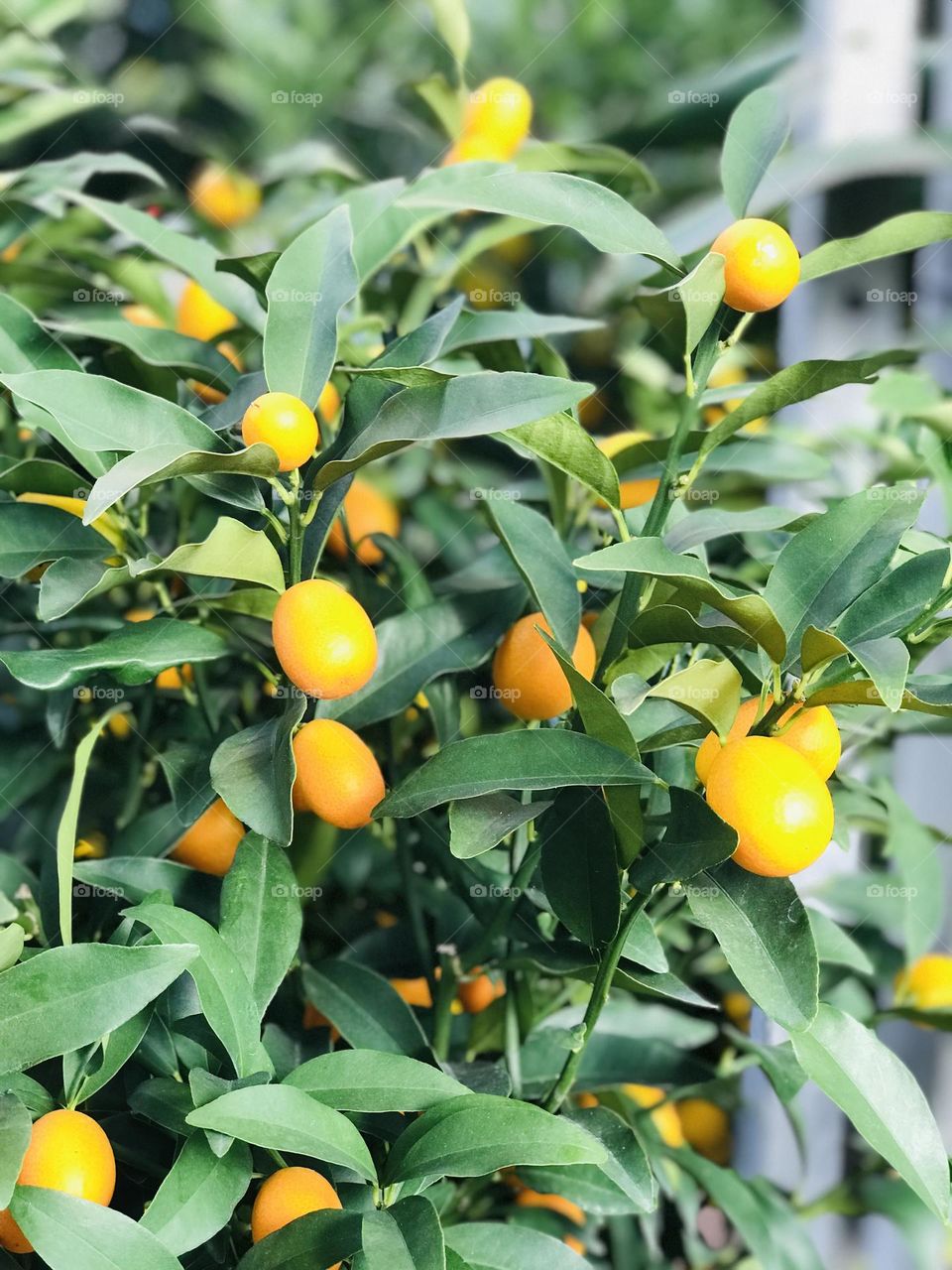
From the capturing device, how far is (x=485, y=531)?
812mm

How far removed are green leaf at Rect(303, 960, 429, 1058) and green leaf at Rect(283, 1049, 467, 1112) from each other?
6 centimetres

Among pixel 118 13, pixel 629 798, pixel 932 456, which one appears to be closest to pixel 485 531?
pixel 932 456

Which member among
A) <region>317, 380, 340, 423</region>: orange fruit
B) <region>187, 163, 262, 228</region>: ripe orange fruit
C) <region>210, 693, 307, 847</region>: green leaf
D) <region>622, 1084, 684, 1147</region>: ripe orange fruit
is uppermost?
<region>187, 163, 262, 228</region>: ripe orange fruit

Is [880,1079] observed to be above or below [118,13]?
below

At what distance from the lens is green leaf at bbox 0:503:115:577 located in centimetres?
51

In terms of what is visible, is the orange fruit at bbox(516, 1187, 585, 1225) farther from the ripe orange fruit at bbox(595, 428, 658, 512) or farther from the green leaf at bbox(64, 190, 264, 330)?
the green leaf at bbox(64, 190, 264, 330)

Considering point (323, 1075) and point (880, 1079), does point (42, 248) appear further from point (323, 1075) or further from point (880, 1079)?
point (880, 1079)

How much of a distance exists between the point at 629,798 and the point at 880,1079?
0.49 ft

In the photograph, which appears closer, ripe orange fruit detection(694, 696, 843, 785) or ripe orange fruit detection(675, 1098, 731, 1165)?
ripe orange fruit detection(694, 696, 843, 785)

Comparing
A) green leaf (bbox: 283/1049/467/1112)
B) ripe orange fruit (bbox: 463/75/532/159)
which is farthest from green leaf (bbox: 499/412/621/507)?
ripe orange fruit (bbox: 463/75/532/159)

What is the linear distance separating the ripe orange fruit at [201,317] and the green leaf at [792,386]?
39 centimetres

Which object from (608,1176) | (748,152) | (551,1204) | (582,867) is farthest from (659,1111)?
(748,152)

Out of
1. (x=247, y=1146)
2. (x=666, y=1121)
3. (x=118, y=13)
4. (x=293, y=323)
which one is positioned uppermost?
(x=118, y=13)

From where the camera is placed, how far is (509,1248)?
0.46 meters
